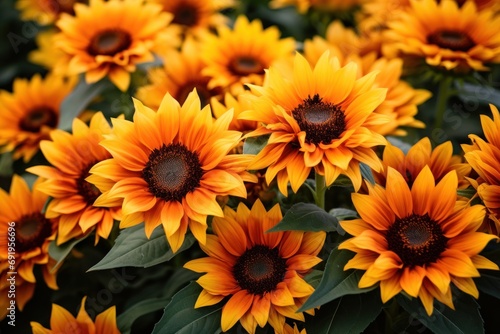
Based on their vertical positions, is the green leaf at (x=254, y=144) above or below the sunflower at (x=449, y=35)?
above

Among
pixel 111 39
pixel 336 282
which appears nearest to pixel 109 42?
pixel 111 39

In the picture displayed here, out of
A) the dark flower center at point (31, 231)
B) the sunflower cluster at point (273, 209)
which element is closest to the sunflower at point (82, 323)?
the sunflower cluster at point (273, 209)

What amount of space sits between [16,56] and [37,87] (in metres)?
0.98

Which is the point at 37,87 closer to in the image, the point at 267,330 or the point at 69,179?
the point at 69,179

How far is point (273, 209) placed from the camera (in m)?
1.40

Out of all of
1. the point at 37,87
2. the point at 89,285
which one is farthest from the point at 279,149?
the point at 37,87

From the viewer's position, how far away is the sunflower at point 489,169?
4.19 ft

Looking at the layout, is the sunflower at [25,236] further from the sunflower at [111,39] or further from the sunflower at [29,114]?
the sunflower at [111,39]

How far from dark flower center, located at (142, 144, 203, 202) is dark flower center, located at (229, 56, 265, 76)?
71cm

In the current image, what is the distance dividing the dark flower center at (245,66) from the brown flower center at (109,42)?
357mm

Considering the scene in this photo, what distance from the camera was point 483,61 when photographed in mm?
1902

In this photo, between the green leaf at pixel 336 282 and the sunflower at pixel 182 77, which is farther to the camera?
the sunflower at pixel 182 77

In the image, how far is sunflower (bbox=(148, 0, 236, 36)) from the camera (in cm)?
250

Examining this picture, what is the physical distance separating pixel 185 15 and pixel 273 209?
1.37 meters
